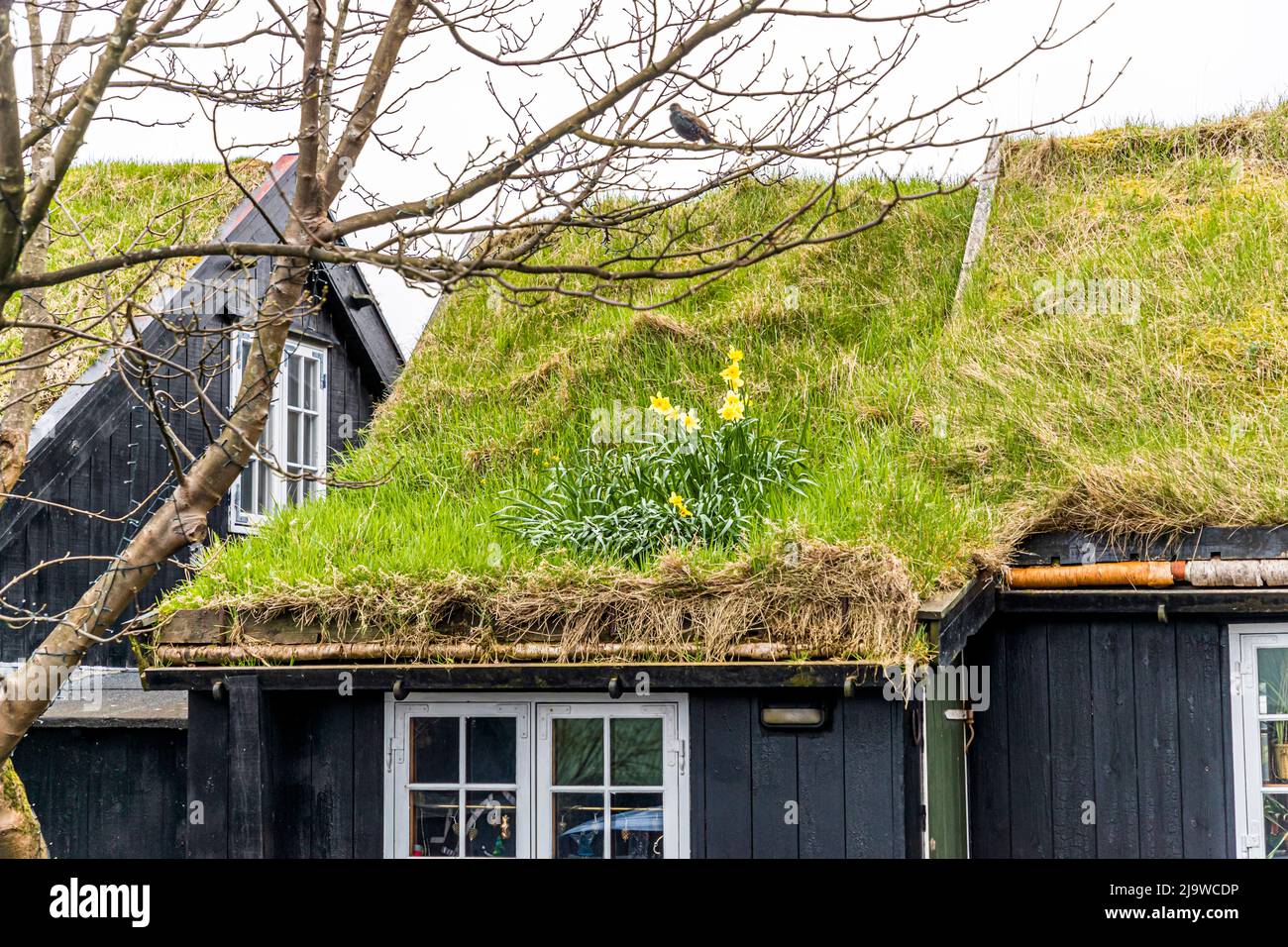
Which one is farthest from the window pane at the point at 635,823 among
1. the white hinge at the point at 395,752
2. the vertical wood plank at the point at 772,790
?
the white hinge at the point at 395,752

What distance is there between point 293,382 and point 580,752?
503 cm

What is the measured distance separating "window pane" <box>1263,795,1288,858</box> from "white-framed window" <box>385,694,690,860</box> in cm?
311

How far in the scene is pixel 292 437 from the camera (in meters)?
10.6

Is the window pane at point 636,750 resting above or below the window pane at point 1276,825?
above

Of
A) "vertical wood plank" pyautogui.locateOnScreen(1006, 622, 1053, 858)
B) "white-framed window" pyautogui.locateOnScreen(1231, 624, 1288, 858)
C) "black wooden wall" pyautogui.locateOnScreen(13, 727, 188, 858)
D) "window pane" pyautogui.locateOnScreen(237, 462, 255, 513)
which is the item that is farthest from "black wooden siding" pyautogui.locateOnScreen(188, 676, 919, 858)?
"window pane" pyautogui.locateOnScreen(237, 462, 255, 513)

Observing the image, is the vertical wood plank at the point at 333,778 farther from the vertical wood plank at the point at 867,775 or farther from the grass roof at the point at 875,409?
the vertical wood plank at the point at 867,775

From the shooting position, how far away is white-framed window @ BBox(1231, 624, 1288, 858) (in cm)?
694

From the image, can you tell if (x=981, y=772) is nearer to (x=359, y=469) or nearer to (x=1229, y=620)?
(x=1229, y=620)

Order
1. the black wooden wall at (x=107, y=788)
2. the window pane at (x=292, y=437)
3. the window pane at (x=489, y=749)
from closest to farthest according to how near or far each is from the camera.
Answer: the window pane at (x=489, y=749), the black wooden wall at (x=107, y=788), the window pane at (x=292, y=437)

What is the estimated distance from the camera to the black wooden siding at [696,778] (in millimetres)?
6277

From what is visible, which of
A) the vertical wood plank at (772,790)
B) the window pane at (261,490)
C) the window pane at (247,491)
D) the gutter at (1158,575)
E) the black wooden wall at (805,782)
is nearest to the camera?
the black wooden wall at (805,782)

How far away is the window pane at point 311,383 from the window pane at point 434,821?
4.75m

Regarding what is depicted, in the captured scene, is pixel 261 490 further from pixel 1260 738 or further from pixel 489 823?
pixel 1260 738
